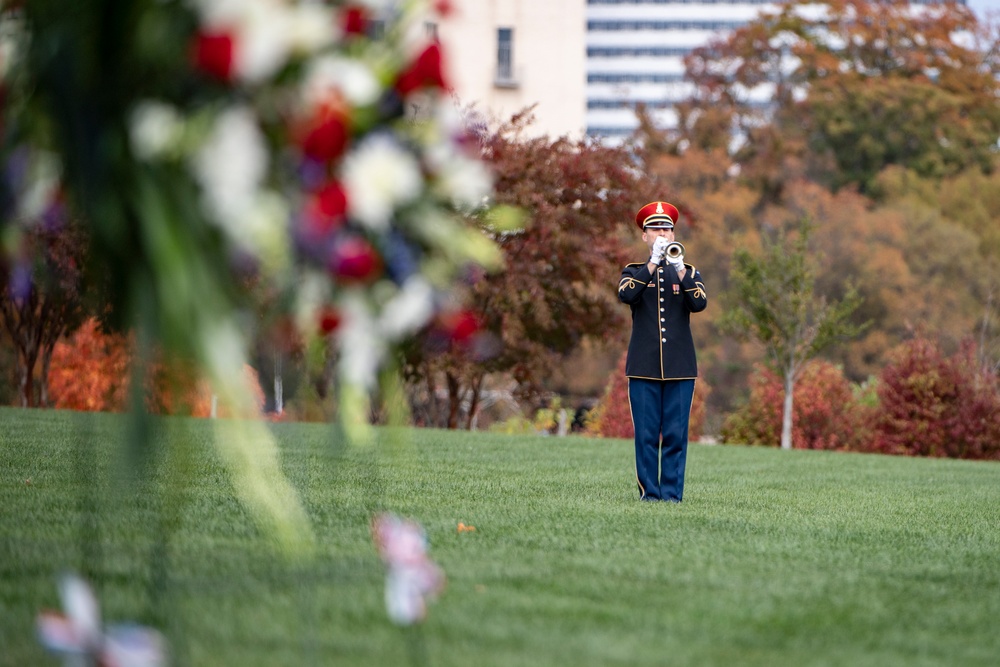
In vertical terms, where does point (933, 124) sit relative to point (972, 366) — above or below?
above

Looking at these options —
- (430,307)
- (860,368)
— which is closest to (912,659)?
(430,307)

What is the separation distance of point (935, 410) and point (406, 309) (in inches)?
721

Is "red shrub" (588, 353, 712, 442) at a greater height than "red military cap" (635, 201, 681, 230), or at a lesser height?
lesser

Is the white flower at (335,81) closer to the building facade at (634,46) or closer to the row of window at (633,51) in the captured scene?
the building facade at (634,46)

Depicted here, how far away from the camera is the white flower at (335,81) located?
2643 mm

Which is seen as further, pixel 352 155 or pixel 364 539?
pixel 364 539

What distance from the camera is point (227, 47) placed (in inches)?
97.7

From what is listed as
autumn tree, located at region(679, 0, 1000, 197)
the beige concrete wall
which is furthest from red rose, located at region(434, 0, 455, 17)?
autumn tree, located at region(679, 0, 1000, 197)

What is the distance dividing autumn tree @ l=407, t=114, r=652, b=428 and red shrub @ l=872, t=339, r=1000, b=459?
484 centimetres

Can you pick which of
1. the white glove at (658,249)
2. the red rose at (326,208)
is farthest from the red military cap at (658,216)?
the red rose at (326,208)

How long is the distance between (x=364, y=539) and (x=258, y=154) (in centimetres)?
315

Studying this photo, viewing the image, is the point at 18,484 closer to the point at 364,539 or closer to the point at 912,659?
the point at 364,539

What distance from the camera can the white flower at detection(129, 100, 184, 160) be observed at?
104 inches

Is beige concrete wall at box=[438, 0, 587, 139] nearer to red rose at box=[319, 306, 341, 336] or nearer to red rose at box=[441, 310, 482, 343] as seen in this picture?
red rose at box=[441, 310, 482, 343]
